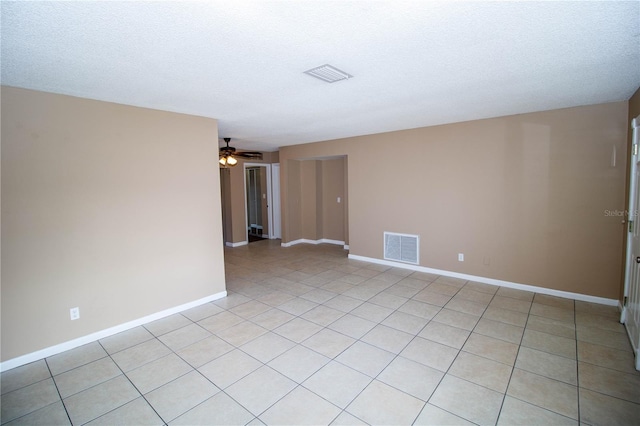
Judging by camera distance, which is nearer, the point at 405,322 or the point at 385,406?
the point at 385,406

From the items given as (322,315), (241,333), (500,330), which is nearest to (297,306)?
(322,315)

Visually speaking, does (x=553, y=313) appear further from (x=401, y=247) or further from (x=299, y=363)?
(x=299, y=363)

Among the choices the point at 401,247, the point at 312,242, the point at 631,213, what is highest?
the point at 631,213

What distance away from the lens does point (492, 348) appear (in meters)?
2.78

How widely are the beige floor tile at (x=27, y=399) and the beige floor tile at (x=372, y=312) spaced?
2763 mm

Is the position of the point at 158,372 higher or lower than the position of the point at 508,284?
lower

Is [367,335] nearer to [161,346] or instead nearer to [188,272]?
[161,346]

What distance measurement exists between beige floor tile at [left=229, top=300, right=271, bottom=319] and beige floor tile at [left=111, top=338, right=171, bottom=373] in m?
0.90

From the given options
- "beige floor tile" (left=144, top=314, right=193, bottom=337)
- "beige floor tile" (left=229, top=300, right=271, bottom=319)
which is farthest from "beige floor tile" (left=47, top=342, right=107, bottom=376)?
"beige floor tile" (left=229, top=300, right=271, bottom=319)

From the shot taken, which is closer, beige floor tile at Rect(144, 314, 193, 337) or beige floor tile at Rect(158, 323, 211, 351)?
beige floor tile at Rect(158, 323, 211, 351)

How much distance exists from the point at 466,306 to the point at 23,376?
175 inches

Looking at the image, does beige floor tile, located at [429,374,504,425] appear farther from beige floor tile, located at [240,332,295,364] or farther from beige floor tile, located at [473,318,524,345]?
beige floor tile, located at [240,332,295,364]

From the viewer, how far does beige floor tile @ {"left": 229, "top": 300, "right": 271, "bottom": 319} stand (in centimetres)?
360

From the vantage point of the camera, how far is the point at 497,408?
204 centimetres
